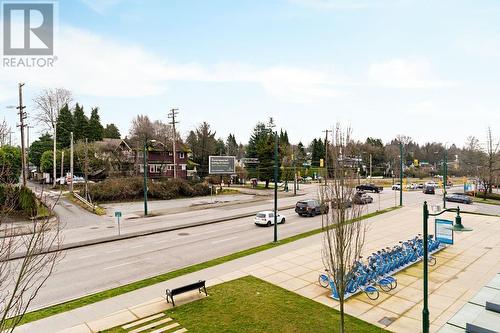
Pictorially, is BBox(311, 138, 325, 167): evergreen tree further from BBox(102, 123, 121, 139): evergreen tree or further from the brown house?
BBox(102, 123, 121, 139): evergreen tree

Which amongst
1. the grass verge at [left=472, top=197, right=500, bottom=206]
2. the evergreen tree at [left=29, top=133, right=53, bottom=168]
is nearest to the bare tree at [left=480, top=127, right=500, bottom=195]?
the grass verge at [left=472, top=197, right=500, bottom=206]

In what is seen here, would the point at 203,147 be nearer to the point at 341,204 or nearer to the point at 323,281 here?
the point at 323,281

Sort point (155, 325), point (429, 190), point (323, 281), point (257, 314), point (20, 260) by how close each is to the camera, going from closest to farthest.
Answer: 1. point (155, 325)
2. point (257, 314)
3. point (323, 281)
4. point (20, 260)
5. point (429, 190)

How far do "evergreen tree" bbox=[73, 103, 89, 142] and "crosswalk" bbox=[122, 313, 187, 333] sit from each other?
73.5m

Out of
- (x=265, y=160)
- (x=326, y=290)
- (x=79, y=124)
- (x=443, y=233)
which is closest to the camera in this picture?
(x=326, y=290)

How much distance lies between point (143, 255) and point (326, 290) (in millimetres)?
11121

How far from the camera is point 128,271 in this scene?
16.5 meters

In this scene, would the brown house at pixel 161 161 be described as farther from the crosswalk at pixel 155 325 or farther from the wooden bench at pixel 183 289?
the crosswalk at pixel 155 325

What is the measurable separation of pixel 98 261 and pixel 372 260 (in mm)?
14673

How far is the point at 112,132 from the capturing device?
108m

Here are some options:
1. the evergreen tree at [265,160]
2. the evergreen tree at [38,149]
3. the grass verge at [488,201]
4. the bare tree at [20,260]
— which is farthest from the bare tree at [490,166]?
the evergreen tree at [38,149]

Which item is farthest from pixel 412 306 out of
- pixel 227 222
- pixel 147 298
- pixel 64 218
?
pixel 64 218

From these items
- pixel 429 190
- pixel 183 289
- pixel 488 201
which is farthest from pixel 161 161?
pixel 488 201

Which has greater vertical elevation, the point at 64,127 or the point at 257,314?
the point at 64,127
